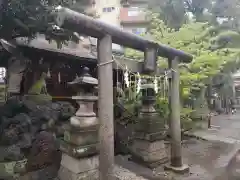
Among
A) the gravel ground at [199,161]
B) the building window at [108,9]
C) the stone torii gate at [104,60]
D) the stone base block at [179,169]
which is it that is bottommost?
the gravel ground at [199,161]

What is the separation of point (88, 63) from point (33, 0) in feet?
15.7

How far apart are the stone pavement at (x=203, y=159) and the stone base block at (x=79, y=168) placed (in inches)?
67.3

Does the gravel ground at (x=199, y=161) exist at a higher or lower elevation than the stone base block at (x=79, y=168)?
lower

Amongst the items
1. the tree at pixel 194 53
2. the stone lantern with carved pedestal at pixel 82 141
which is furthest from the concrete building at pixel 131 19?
the stone lantern with carved pedestal at pixel 82 141

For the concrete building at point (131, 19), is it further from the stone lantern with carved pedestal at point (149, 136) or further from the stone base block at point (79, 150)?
the stone base block at point (79, 150)

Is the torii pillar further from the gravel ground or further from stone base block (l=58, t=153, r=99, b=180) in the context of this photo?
stone base block (l=58, t=153, r=99, b=180)

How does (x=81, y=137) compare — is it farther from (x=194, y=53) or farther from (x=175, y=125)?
(x=194, y=53)

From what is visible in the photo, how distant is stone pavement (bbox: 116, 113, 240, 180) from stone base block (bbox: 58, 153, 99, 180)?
5.61 ft

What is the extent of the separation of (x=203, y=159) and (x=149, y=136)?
7.65 feet

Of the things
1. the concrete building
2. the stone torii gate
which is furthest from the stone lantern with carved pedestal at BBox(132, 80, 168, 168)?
the concrete building

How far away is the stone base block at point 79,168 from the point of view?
447 cm

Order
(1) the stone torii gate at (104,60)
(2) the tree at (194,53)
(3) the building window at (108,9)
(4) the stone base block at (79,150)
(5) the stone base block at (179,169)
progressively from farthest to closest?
(3) the building window at (108,9)
(2) the tree at (194,53)
(5) the stone base block at (179,169)
(4) the stone base block at (79,150)
(1) the stone torii gate at (104,60)

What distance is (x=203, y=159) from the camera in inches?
286

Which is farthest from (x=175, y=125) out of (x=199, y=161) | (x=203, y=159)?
(x=203, y=159)
